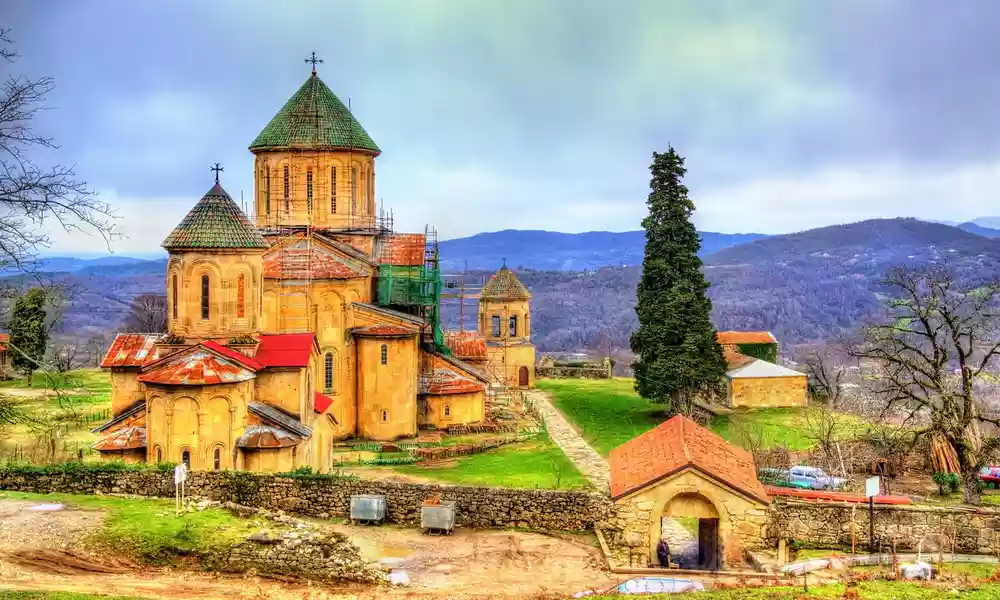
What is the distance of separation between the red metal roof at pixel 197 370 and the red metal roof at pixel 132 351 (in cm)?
320

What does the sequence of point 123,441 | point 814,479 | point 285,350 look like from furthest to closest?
point 285,350, point 814,479, point 123,441

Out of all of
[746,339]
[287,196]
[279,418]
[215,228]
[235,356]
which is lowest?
[279,418]

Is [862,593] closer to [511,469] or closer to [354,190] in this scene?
[511,469]

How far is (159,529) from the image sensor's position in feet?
54.4

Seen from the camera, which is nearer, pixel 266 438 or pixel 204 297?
pixel 266 438

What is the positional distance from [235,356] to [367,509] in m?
6.51

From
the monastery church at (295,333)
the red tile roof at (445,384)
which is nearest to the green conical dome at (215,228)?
the monastery church at (295,333)

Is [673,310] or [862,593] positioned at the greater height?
[673,310]

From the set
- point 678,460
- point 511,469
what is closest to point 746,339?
point 511,469

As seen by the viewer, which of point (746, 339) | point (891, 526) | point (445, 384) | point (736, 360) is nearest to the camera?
point (891, 526)

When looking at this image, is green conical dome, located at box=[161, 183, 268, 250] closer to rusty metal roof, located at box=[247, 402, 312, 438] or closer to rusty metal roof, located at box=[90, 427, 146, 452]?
rusty metal roof, located at box=[247, 402, 312, 438]

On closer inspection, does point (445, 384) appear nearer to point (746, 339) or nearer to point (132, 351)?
point (132, 351)

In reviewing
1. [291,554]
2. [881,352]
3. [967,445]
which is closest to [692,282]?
[881,352]

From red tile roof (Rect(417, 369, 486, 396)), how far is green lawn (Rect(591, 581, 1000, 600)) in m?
20.6
